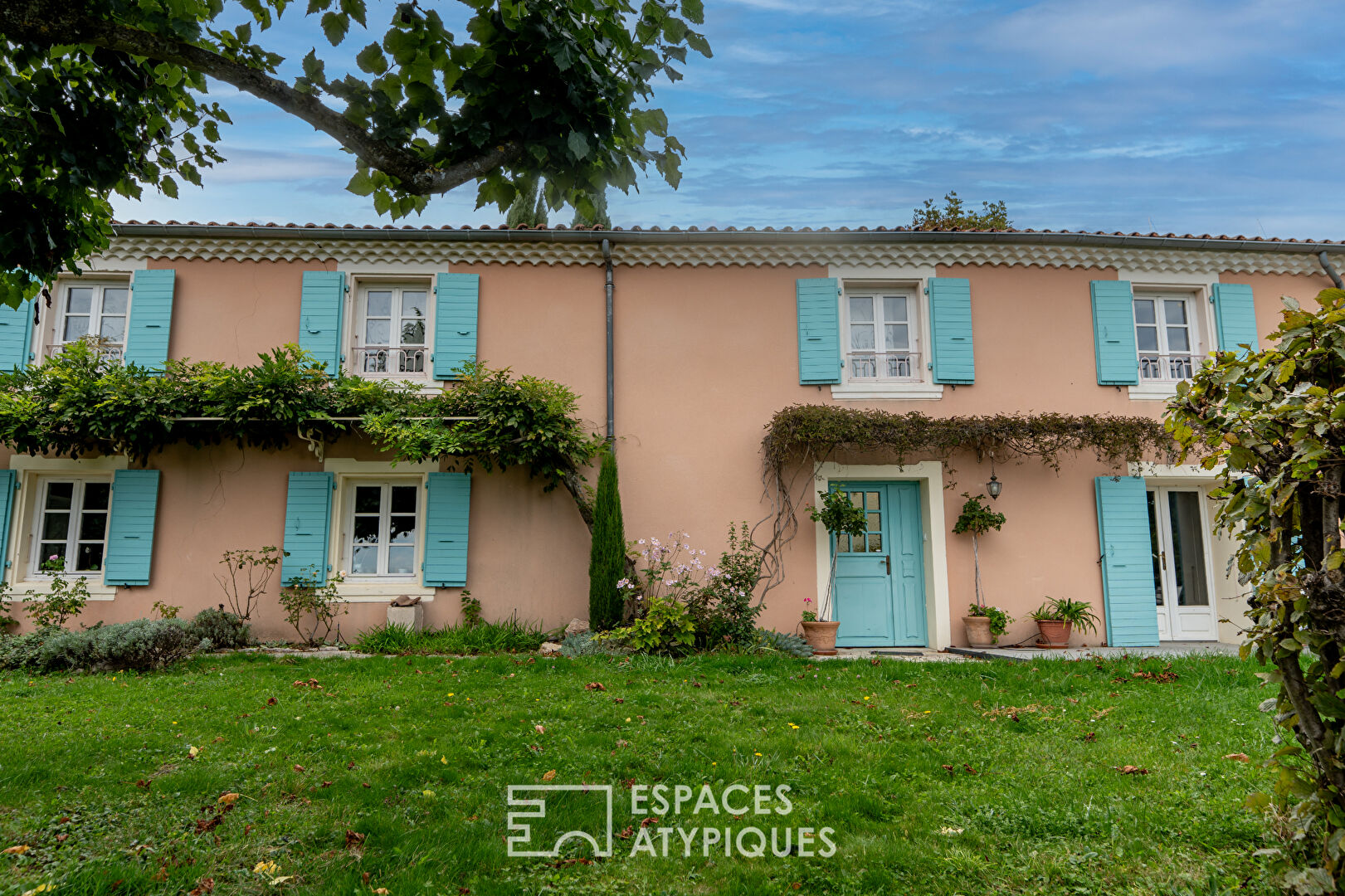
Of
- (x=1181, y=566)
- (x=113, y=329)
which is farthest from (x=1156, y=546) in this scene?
(x=113, y=329)

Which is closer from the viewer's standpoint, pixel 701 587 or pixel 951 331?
pixel 701 587

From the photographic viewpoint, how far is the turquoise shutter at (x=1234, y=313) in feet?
29.4

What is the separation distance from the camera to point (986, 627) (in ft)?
27.2

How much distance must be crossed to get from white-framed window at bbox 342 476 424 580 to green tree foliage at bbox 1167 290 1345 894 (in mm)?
7916

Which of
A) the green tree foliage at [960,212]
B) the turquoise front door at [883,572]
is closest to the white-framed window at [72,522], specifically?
the turquoise front door at [883,572]

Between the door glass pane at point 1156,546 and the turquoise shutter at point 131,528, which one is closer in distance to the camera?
the turquoise shutter at point 131,528

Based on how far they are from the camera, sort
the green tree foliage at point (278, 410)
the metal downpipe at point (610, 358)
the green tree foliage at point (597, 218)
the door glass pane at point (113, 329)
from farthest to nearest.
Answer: the door glass pane at point (113, 329) < the metal downpipe at point (610, 358) < the green tree foliage at point (278, 410) < the green tree foliage at point (597, 218)

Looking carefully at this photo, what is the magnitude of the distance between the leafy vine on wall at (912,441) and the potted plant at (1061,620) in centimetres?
163

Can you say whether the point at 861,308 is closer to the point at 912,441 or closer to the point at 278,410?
the point at 912,441

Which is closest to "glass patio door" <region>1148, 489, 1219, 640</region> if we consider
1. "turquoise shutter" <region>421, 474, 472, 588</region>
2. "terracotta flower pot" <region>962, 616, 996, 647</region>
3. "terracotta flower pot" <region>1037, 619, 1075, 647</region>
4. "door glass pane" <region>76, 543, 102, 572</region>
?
"terracotta flower pot" <region>1037, 619, 1075, 647</region>

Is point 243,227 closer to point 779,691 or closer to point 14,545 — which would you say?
point 14,545

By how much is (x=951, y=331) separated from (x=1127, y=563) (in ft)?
11.1

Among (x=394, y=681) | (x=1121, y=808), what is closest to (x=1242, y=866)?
(x=1121, y=808)

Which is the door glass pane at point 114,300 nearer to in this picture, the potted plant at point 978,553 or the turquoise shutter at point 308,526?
the turquoise shutter at point 308,526
